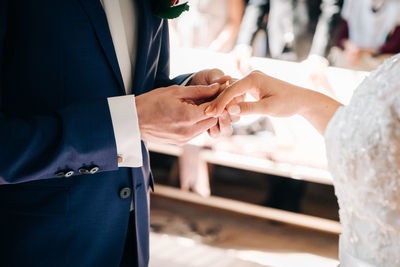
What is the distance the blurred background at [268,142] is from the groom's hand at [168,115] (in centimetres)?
148

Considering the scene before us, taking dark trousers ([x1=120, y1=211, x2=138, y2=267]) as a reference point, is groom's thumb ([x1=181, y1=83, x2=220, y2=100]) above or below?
above

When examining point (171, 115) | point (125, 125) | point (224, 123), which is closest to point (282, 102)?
point (224, 123)

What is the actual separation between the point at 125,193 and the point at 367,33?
5.91ft

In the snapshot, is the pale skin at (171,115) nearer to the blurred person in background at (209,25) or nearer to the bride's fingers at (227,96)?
the bride's fingers at (227,96)

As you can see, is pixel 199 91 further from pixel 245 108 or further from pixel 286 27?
pixel 286 27

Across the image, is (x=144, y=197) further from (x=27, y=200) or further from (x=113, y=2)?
(x=113, y=2)

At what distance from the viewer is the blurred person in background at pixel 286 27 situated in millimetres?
2121

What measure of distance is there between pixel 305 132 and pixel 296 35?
64 centimetres

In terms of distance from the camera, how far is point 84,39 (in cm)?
86

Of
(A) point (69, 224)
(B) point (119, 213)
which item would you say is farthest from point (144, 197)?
(A) point (69, 224)

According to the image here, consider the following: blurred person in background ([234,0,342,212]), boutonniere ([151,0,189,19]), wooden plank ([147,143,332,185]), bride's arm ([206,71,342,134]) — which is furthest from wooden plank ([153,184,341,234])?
boutonniere ([151,0,189,19])

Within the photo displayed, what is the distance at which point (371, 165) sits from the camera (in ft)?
2.27

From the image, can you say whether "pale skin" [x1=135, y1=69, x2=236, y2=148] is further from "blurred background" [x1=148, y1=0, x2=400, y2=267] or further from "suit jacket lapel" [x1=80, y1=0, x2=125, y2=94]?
"blurred background" [x1=148, y1=0, x2=400, y2=267]

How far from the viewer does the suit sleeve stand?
766 millimetres
